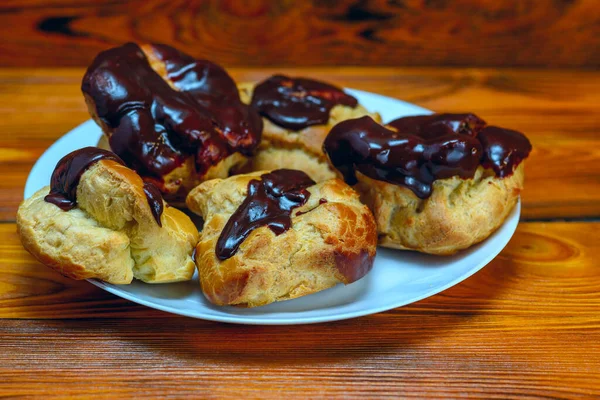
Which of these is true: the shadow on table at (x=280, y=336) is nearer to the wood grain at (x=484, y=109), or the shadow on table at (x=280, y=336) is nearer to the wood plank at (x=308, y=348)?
the wood plank at (x=308, y=348)

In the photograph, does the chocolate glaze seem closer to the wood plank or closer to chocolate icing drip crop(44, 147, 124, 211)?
chocolate icing drip crop(44, 147, 124, 211)

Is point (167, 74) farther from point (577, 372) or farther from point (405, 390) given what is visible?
point (577, 372)

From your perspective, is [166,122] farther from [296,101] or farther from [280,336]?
[280,336]

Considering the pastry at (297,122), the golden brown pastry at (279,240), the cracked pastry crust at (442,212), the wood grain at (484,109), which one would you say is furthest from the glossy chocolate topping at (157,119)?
the wood grain at (484,109)

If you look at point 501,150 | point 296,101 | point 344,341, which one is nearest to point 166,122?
point 296,101

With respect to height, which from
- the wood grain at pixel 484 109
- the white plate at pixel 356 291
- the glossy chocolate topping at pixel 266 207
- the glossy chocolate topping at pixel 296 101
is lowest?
the wood grain at pixel 484 109

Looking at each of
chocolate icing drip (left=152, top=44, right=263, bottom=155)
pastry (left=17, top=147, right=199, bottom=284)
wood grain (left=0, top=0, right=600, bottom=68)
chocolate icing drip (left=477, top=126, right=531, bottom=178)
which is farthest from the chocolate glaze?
wood grain (left=0, top=0, right=600, bottom=68)
